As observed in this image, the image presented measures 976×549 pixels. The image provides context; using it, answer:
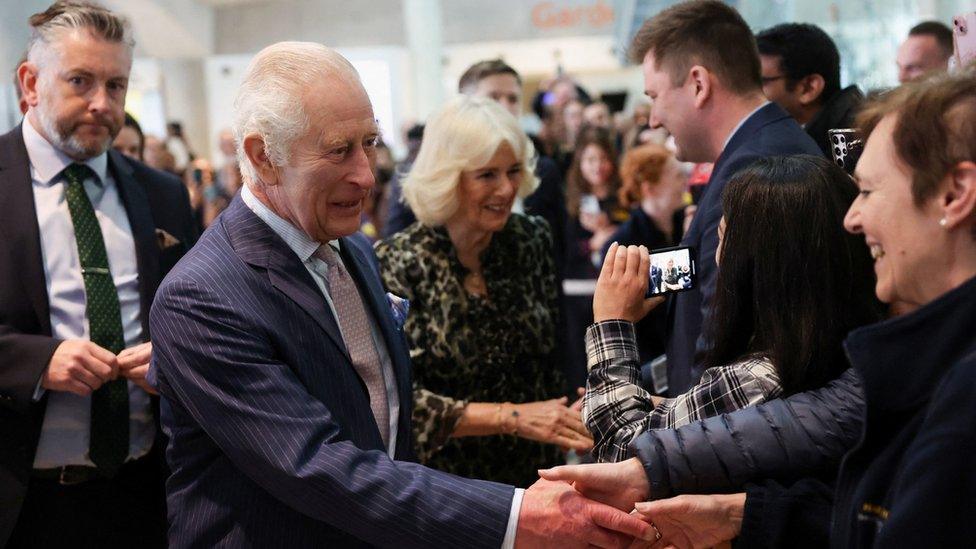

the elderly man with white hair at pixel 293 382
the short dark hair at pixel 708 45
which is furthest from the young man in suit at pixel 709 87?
the elderly man with white hair at pixel 293 382

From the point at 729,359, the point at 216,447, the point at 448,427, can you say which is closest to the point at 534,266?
the point at 448,427

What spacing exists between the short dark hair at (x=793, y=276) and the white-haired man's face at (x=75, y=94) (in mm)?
1721

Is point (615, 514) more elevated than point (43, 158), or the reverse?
point (43, 158)

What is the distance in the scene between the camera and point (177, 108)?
15.8 metres

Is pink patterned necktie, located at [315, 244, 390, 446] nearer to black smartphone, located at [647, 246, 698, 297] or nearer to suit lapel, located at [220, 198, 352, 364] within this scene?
suit lapel, located at [220, 198, 352, 364]

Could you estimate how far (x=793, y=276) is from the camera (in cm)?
178

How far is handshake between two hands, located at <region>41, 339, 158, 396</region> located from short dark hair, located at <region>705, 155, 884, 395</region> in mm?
1426

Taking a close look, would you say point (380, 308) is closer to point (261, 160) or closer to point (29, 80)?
point (261, 160)

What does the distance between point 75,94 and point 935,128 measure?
7.20ft

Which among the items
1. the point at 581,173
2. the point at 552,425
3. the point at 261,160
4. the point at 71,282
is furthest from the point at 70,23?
the point at 581,173

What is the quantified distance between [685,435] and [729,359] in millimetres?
197

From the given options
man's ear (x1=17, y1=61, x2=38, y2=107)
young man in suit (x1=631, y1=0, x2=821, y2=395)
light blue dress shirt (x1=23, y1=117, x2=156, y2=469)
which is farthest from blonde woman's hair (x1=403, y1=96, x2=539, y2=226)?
man's ear (x1=17, y1=61, x2=38, y2=107)

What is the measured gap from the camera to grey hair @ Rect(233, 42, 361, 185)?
1.81 m

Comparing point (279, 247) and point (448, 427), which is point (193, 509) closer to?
point (279, 247)
